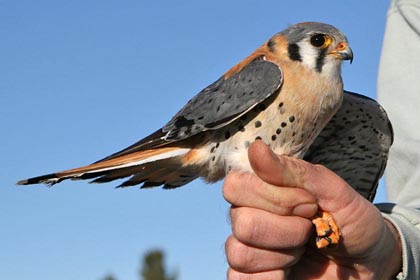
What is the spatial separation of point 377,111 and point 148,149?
1358mm

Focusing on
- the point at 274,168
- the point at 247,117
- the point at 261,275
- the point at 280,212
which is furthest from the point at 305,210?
the point at 247,117

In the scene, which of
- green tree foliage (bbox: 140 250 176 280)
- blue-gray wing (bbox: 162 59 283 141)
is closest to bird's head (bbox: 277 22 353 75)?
blue-gray wing (bbox: 162 59 283 141)

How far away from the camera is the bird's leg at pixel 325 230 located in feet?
12.4

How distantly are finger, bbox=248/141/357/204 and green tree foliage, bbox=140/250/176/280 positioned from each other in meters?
35.4

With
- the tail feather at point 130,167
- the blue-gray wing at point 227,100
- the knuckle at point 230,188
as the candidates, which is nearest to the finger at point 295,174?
the knuckle at point 230,188

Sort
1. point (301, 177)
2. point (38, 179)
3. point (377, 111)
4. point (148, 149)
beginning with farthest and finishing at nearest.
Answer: point (377, 111) → point (148, 149) → point (38, 179) → point (301, 177)

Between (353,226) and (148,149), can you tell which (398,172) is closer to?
(353,226)

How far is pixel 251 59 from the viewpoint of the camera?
4637 millimetres

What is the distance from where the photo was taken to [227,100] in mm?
4371

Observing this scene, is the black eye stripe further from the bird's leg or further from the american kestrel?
the bird's leg

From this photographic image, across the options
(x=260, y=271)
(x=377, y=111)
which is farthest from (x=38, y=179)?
(x=377, y=111)

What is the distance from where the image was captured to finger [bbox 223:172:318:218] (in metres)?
3.75

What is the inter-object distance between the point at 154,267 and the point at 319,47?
3519 cm

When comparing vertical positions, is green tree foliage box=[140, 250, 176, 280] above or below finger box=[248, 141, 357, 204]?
below
